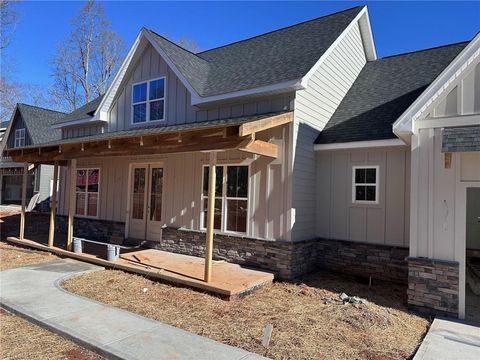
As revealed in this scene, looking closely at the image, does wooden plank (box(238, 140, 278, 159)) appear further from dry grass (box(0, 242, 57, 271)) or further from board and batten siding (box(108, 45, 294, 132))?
dry grass (box(0, 242, 57, 271))

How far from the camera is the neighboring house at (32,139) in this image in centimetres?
2209

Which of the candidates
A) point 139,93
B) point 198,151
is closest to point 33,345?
point 198,151

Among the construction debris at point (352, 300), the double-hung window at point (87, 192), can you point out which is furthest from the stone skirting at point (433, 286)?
the double-hung window at point (87, 192)

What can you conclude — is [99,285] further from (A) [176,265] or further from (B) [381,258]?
(B) [381,258]

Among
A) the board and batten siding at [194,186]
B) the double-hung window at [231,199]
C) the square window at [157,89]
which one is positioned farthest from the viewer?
the square window at [157,89]

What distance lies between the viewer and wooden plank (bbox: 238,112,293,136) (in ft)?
20.3

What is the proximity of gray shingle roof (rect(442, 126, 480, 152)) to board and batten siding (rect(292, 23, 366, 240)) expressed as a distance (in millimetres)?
3225

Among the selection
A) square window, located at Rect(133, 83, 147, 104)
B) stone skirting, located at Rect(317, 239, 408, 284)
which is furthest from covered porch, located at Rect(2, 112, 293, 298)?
square window, located at Rect(133, 83, 147, 104)

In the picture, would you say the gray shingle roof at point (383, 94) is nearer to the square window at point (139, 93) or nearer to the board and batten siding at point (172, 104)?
the board and batten siding at point (172, 104)

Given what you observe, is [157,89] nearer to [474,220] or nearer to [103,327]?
[103,327]

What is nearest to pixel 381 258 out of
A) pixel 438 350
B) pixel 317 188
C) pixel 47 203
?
pixel 317 188

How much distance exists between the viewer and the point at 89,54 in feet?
98.1

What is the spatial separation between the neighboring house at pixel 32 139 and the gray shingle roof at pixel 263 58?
15450 millimetres

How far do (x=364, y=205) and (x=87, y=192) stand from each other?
972 centimetres
